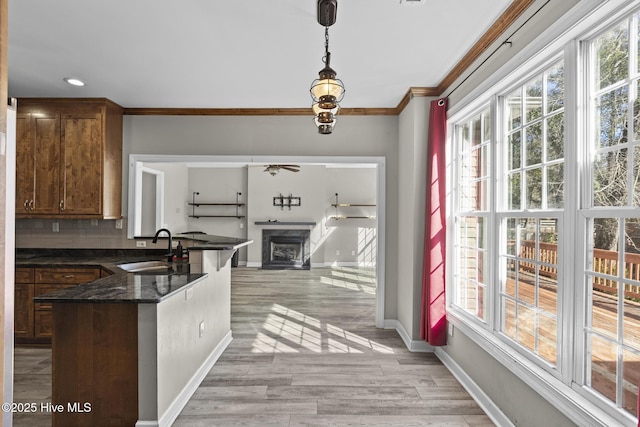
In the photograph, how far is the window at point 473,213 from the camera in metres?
2.78

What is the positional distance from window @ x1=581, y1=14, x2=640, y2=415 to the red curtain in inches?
63.6

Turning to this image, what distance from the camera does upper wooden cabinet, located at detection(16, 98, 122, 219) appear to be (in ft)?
12.6

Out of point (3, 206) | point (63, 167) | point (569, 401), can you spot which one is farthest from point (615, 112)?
point (63, 167)

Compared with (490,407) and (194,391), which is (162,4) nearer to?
(194,391)

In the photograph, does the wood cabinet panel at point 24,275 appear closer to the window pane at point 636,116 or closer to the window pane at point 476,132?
the window pane at point 476,132

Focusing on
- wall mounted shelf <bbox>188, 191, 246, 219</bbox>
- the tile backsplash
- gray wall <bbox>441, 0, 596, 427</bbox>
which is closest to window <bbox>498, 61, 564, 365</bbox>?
gray wall <bbox>441, 0, 596, 427</bbox>

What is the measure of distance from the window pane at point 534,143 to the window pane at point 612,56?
1.49ft

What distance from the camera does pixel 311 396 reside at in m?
2.65

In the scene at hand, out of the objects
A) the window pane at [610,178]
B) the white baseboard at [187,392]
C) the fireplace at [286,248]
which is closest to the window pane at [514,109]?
the window pane at [610,178]

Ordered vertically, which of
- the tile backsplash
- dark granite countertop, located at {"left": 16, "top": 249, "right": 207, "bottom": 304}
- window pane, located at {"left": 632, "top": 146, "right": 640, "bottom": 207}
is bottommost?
dark granite countertop, located at {"left": 16, "top": 249, "right": 207, "bottom": 304}

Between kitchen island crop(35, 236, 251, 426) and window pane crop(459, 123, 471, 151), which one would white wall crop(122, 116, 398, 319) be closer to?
window pane crop(459, 123, 471, 151)

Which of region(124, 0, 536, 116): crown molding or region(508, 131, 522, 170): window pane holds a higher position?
region(124, 0, 536, 116): crown molding

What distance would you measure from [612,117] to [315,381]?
104 inches

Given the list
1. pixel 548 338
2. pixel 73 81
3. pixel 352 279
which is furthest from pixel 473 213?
pixel 352 279
